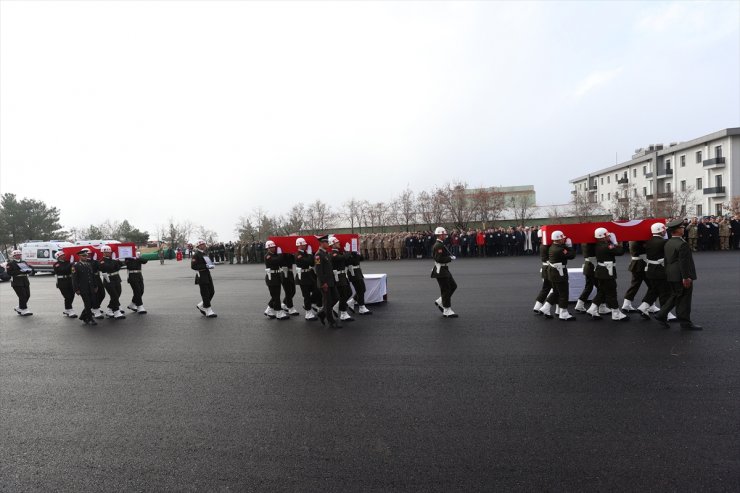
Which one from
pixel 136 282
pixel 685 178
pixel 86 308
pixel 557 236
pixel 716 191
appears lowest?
pixel 86 308

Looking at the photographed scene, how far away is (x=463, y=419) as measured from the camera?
16.3ft

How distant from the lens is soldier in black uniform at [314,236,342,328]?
10.3 meters

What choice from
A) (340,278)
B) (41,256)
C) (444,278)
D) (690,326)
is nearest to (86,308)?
(340,278)

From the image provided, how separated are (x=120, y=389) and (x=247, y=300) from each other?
8725 millimetres

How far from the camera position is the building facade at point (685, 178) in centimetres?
5152

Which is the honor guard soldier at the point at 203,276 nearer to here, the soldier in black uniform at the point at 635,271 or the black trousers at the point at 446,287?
the black trousers at the point at 446,287

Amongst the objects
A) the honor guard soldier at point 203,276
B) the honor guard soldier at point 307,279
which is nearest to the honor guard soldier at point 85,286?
the honor guard soldier at point 203,276

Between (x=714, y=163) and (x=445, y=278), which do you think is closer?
(x=445, y=278)

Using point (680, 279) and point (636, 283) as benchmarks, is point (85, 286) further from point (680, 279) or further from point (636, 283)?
point (680, 279)

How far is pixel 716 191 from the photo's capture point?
5475cm

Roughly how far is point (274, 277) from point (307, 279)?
0.98 m

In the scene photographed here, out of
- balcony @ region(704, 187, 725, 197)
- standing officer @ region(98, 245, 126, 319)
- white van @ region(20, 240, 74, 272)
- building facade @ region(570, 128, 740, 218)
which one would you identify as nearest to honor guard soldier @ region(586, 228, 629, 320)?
standing officer @ region(98, 245, 126, 319)

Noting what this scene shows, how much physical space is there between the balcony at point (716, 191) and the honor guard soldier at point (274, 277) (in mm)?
60561

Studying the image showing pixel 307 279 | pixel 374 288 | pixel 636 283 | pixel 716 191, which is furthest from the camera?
pixel 716 191
